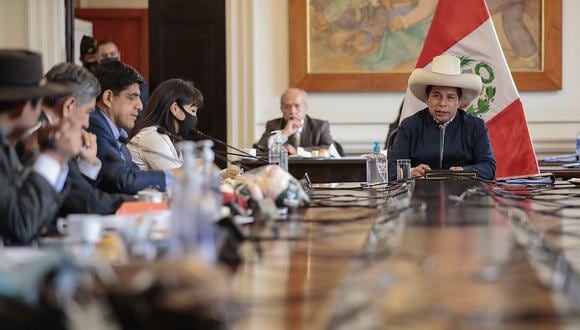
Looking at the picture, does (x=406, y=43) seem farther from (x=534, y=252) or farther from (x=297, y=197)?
(x=534, y=252)

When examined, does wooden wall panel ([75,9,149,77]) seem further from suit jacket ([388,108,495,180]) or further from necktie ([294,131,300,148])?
suit jacket ([388,108,495,180])

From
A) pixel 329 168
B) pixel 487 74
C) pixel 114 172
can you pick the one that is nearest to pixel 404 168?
pixel 114 172

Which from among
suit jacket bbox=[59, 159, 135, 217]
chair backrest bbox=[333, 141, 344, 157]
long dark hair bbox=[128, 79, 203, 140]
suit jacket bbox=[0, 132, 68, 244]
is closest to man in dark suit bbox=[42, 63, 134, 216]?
suit jacket bbox=[59, 159, 135, 217]

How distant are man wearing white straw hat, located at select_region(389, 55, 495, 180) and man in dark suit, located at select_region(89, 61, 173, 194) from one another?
Result: 4.02 ft

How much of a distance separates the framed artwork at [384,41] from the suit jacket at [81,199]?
4865 millimetres

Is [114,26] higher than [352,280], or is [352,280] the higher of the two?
[114,26]

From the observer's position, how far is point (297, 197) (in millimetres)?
3316

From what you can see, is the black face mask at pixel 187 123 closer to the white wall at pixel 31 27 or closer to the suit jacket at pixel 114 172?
the suit jacket at pixel 114 172

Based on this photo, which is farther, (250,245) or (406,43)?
(406,43)

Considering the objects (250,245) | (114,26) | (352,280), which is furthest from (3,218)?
(114,26)

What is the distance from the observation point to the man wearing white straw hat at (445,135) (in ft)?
16.2

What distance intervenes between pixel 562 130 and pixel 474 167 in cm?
343

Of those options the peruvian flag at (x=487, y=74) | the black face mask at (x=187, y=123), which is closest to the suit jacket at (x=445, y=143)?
the peruvian flag at (x=487, y=74)

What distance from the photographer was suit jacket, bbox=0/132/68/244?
2502mm
